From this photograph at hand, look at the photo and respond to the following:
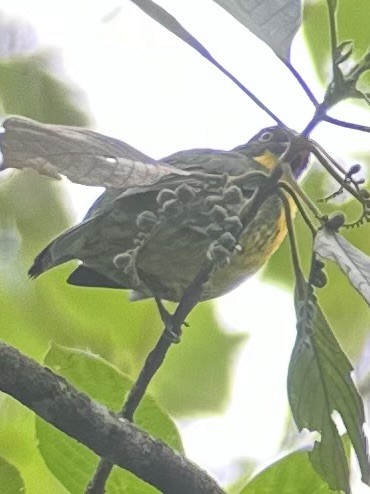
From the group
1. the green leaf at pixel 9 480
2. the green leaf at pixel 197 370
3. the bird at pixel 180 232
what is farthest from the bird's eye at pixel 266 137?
the green leaf at pixel 9 480

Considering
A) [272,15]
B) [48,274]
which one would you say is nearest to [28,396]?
[272,15]

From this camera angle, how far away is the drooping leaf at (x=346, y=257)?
1.15ft

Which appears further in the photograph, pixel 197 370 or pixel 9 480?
pixel 197 370

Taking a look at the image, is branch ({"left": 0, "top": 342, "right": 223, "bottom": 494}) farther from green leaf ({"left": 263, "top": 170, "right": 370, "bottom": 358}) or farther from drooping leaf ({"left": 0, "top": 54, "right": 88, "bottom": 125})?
drooping leaf ({"left": 0, "top": 54, "right": 88, "bottom": 125})

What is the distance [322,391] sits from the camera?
1.44 feet

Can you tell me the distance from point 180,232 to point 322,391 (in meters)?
0.11

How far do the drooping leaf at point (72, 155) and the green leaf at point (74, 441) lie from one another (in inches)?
6.5

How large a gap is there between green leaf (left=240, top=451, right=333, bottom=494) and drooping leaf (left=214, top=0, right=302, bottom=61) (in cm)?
22

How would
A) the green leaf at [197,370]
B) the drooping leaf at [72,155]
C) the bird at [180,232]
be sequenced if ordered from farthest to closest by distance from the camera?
1. the green leaf at [197,370]
2. the bird at [180,232]
3. the drooping leaf at [72,155]

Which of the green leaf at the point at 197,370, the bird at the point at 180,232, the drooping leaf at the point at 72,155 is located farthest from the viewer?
the green leaf at the point at 197,370

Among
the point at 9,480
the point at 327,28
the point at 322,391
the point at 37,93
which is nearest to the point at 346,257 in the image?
the point at 322,391

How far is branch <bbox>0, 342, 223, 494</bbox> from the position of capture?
35cm

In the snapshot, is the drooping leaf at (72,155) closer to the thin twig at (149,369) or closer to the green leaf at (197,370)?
the thin twig at (149,369)

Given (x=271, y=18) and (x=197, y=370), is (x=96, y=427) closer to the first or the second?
(x=271, y=18)
